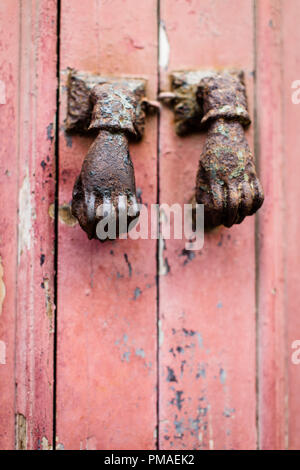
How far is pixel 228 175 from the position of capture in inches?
19.9

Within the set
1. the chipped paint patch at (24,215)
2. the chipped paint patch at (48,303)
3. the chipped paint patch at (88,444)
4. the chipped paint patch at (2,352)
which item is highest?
the chipped paint patch at (24,215)

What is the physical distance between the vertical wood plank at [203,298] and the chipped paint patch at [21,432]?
0.62 ft

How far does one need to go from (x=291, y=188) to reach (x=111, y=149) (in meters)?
0.29

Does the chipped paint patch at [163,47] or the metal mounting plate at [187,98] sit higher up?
the chipped paint patch at [163,47]

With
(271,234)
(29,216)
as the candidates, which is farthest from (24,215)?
(271,234)

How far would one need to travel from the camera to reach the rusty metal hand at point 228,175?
1.65 ft

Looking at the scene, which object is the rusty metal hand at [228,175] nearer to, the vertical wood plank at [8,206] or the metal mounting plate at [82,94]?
the metal mounting plate at [82,94]

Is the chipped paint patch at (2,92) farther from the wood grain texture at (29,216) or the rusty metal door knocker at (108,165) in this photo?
the rusty metal door knocker at (108,165)

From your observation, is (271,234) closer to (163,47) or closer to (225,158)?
(225,158)

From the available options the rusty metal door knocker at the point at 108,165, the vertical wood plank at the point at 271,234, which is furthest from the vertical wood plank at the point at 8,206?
the vertical wood plank at the point at 271,234

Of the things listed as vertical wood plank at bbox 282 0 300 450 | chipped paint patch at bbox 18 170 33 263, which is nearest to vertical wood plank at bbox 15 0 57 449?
chipped paint patch at bbox 18 170 33 263

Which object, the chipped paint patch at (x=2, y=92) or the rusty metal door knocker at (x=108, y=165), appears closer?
the rusty metal door knocker at (x=108, y=165)

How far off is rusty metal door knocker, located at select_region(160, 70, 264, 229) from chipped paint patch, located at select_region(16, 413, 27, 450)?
38 cm
